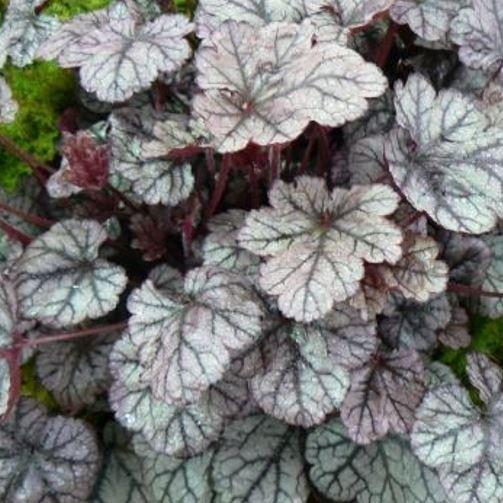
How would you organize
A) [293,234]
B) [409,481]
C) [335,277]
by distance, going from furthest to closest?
[409,481] → [293,234] → [335,277]

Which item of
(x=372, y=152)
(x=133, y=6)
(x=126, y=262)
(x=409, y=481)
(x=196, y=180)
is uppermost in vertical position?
(x=133, y=6)

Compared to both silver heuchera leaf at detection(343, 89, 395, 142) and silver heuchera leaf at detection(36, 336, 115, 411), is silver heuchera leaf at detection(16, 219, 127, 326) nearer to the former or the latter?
silver heuchera leaf at detection(36, 336, 115, 411)

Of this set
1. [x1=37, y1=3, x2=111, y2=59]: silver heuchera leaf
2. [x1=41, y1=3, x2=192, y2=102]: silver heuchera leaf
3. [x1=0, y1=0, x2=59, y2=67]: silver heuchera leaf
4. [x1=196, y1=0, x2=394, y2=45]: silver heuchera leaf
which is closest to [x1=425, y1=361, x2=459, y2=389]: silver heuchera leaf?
[x1=196, y1=0, x2=394, y2=45]: silver heuchera leaf

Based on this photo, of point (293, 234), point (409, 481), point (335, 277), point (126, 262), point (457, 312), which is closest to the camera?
point (335, 277)

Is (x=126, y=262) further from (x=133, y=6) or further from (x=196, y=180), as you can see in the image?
(x=133, y=6)

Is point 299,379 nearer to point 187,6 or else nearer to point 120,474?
point 120,474

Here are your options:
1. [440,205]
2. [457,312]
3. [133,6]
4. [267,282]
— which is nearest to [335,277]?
[267,282]

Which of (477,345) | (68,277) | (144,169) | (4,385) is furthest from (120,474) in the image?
(477,345)
